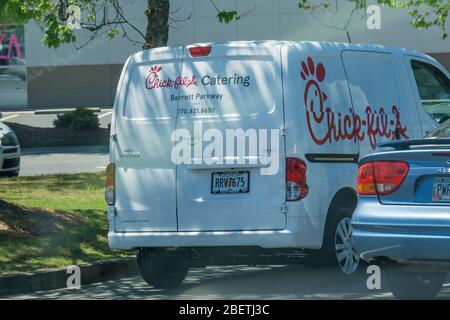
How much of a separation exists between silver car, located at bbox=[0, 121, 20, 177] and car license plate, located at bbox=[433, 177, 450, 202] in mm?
11391

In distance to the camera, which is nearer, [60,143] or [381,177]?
[381,177]

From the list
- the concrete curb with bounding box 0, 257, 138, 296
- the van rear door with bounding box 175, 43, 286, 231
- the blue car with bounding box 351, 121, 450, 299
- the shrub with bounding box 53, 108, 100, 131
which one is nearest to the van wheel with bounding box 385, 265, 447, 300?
the blue car with bounding box 351, 121, 450, 299

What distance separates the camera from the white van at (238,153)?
363 inches

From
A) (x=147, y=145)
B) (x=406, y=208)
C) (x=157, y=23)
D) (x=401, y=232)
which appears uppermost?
(x=157, y=23)

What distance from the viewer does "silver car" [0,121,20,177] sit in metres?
17.8

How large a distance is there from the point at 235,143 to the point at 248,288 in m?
1.51

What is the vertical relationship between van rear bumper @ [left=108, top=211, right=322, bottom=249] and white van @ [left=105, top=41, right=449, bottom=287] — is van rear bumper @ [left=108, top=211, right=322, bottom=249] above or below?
below

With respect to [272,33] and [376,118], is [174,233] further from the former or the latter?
[272,33]

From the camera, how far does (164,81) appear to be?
982 centimetres

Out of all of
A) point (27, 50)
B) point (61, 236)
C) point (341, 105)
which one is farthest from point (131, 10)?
point (341, 105)

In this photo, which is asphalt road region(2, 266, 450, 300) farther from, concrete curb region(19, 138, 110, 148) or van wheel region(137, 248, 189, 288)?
concrete curb region(19, 138, 110, 148)

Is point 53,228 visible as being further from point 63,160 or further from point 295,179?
point 63,160

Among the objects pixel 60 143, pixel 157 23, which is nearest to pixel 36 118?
pixel 60 143

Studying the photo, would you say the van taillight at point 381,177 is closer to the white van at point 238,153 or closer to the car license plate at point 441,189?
the car license plate at point 441,189
